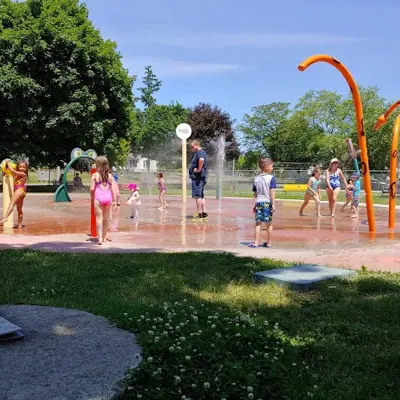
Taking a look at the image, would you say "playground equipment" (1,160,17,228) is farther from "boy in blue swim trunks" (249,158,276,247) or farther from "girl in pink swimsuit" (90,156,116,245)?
"boy in blue swim trunks" (249,158,276,247)

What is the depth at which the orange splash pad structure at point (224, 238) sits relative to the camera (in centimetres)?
772

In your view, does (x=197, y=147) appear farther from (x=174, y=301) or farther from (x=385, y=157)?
(x=385, y=157)

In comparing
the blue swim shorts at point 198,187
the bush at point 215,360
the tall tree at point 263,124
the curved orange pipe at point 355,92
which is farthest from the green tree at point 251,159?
the bush at point 215,360

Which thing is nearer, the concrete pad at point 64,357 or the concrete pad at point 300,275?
the concrete pad at point 64,357

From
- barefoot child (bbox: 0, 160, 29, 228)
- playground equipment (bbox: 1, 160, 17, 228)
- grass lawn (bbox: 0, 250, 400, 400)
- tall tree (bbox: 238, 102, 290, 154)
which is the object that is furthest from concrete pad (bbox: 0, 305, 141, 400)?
tall tree (bbox: 238, 102, 290, 154)

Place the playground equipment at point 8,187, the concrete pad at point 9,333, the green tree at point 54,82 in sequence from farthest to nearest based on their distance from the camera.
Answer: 1. the green tree at point 54,82
2. the playground equipment at point 8,187
3. the concrete pad at point 9,333

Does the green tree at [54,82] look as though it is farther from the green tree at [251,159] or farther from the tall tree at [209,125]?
the green tree at [251,159]

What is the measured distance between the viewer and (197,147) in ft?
42.0

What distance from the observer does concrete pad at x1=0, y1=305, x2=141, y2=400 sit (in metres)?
2.90

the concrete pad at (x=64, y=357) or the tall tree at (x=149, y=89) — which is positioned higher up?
the tall tree at (x=149, y=89)

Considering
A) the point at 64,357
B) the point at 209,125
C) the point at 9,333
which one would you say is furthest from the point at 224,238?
the point at 209,125

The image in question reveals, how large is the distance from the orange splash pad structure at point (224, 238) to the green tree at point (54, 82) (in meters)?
18.2

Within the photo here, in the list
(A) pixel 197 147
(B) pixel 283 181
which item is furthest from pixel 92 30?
(A) pixel 197 147

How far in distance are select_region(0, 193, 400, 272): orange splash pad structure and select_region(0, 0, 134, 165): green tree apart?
18.2 m
